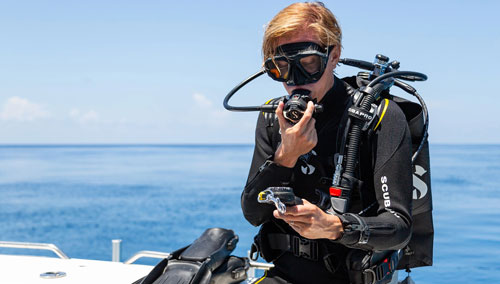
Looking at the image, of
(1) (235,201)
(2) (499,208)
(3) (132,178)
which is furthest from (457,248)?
(3) (132,178)

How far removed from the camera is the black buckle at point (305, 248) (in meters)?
1.57

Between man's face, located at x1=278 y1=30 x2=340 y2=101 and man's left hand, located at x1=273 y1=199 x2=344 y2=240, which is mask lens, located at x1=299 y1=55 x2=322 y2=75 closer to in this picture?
man's face, located at x1=278 y1=30 x2=340 y2=101

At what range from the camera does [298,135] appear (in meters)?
1.44

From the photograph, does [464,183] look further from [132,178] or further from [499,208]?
[132,178]

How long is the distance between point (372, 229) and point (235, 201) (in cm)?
2058

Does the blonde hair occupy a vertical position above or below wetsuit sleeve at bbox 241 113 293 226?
above

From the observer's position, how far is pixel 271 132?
1.70 metres

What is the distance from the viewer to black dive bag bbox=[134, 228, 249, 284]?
187 cm

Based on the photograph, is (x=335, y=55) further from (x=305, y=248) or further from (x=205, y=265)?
(x=205, y=265)

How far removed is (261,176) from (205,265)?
1.77 feet

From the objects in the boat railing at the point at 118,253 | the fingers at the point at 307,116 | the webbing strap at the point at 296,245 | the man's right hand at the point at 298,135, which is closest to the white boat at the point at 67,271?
the boat railing at the point at 118,253

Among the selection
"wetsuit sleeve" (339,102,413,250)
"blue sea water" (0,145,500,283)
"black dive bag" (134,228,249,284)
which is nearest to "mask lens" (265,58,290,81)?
"wetsuit sleeve" (339,102,413,250)

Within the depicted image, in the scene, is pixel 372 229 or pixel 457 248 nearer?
pixel 372 229

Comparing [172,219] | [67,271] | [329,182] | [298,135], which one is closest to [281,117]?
[298,135]
